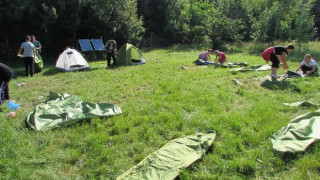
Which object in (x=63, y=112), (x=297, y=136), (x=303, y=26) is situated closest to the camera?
(x=297, y=136)

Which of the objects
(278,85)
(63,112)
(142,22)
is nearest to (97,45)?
(142,22)

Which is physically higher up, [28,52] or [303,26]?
[303,26]

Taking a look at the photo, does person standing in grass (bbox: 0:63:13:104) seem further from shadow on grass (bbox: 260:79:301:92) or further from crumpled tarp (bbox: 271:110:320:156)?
shadow on grass (bbox: 260:79:301:92)

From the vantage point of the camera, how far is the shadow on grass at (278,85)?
7007mm

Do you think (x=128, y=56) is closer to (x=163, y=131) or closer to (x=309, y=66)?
(x=309, y=66)

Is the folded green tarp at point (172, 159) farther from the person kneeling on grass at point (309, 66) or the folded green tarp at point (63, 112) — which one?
the person kneeling on grass at point (309, 66)

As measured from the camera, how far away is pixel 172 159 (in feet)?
11.0

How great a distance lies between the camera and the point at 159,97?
6.32 metres

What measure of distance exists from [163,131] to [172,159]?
1101mm

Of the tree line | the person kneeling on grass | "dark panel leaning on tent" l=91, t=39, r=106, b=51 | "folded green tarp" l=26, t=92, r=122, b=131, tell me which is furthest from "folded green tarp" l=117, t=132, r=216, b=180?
"dark panel leaning on tent" l=91, t=39, r=106, b=51

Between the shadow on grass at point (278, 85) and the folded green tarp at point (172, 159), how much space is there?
4.12m

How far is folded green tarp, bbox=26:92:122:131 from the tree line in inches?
391

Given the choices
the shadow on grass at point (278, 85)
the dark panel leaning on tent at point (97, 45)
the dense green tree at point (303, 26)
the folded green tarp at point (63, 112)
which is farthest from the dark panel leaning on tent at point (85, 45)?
the dense green tree at point (303, 26)

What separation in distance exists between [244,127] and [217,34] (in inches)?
696
